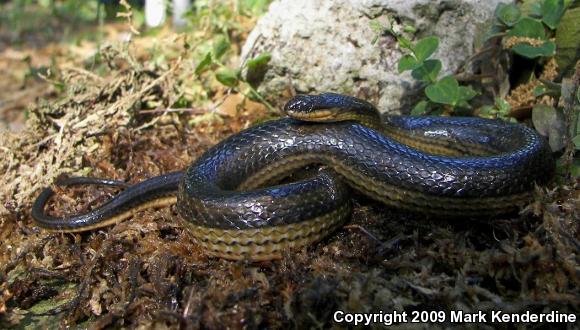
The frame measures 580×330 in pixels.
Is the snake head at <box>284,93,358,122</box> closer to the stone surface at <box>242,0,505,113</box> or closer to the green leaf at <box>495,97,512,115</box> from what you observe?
the stone surface at <box>242,0,505,113</box>

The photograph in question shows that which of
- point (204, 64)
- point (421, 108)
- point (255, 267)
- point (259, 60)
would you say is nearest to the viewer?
point (255, 267)

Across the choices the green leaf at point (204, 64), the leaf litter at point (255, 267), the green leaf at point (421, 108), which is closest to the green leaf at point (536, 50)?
the green leaf at point (421, 108)

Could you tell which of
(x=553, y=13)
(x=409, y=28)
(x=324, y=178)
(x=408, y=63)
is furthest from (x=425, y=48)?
(x=324, y=178)

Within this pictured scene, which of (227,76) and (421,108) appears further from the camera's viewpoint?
(227,76)

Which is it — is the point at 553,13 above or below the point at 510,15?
above

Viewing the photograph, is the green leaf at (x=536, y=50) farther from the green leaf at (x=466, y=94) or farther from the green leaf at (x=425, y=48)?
the green leaf at (x=425, y=48)

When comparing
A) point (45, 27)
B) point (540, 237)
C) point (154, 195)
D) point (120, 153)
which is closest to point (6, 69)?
point (45, 27)

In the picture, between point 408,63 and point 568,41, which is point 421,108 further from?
point 568,41
